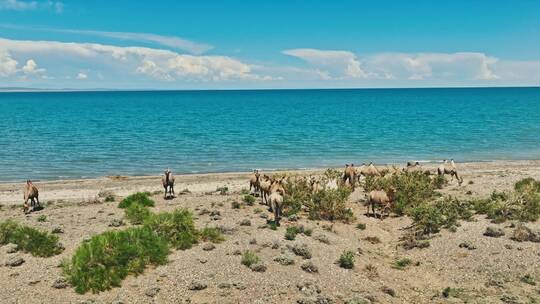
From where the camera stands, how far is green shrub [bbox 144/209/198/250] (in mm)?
17797

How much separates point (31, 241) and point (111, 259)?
4109 millimetres

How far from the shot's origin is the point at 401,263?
59.0ft

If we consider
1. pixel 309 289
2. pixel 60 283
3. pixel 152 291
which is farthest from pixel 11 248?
pixel 309 289

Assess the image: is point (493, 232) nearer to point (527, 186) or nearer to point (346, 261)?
point (346, 261)

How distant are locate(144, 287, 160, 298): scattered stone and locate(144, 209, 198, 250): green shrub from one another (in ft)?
10.6

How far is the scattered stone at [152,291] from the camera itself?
46.4ft

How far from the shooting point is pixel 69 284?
47.8 ft

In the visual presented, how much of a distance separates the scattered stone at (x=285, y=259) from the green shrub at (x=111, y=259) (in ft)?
12.2

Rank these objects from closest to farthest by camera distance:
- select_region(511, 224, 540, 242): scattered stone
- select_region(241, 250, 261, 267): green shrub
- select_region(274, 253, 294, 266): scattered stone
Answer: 1. select_region(241, 250, 261, 267): green shrub
2. select_region(274, 253, 294, 266): scattered stone
3. select_region(511, 224, 540, 242): scattered stone

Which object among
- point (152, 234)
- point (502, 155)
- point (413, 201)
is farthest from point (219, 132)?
point (152, 234)

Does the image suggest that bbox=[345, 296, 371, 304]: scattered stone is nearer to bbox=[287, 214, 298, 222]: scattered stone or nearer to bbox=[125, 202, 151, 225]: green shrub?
bbox=[287, 214, 298, 222]: scattered stone

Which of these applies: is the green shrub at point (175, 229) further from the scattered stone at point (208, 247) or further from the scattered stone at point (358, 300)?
A: the scattered stone at point (358, 300)

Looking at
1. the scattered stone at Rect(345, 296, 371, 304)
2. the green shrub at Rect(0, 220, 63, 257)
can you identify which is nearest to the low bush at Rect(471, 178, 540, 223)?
the scattered stone at Rect(345, 296, 371, 304)

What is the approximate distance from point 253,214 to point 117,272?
9.23 meters
